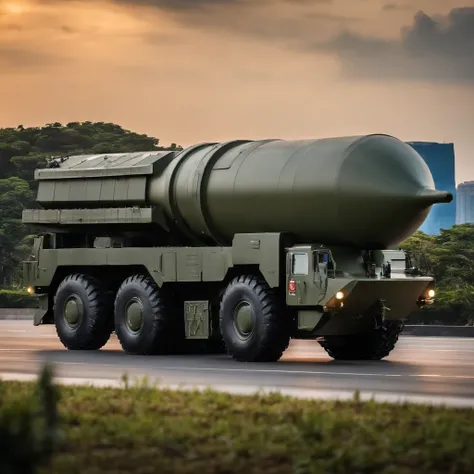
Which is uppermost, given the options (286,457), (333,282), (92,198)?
(92,198)

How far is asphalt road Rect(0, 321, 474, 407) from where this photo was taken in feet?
63.4

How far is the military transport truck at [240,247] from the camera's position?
25.5m

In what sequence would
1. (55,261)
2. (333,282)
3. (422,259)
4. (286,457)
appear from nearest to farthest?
1. (286,457)
2. (333,282)
3. (55,261)
4. (422,259)

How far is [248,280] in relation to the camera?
1022 inches

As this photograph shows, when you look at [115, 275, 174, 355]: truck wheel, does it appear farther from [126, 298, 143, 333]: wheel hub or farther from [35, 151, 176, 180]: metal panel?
[35, 151, 176, 180]: metal panel

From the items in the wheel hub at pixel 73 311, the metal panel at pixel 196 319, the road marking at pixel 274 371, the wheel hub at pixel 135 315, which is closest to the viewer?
the road marking at pixel 274 371

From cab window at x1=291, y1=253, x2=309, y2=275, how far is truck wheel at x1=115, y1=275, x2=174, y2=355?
3.40 meters

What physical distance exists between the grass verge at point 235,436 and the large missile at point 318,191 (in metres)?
9.67

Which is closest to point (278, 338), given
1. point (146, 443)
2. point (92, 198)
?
point (92, 198)

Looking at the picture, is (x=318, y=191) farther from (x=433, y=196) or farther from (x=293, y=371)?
(x=293, y=371)

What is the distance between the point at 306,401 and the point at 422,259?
33.6 m

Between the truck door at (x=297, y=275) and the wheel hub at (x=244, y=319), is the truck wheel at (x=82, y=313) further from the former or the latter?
the truck door at (x=297, y=275)

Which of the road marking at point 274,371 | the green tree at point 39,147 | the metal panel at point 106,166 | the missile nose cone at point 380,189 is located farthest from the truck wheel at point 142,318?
the green tree at point 39,147

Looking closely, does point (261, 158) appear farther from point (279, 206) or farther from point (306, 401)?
point (306, 401)
